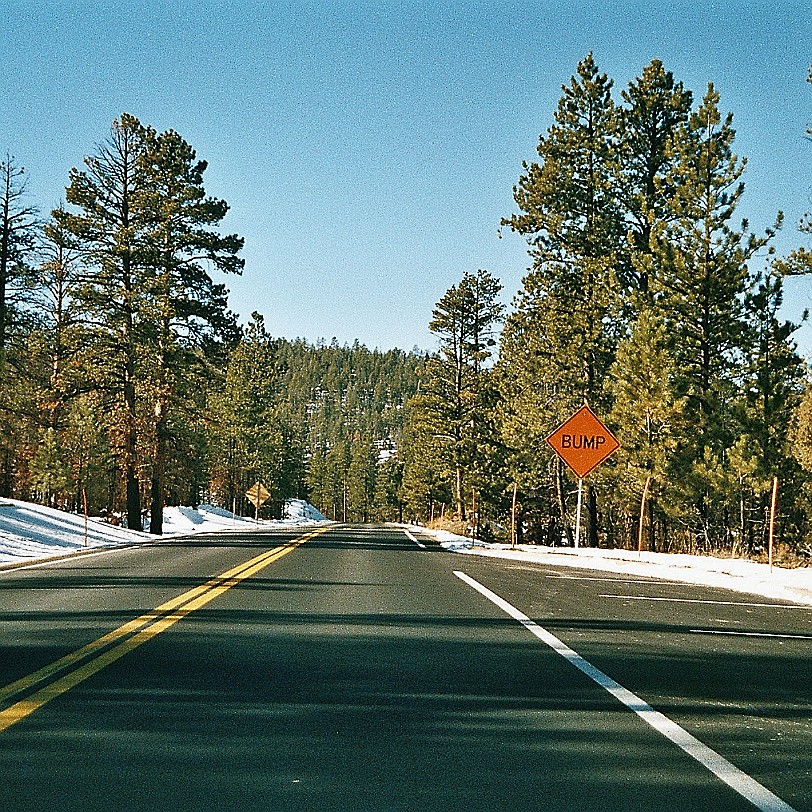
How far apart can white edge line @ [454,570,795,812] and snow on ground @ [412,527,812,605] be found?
803 centimetres

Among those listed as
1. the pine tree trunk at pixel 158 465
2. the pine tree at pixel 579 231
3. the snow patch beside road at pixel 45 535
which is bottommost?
the snow patch beside road at pixel 45 535

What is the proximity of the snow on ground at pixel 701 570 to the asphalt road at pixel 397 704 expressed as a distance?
313cm

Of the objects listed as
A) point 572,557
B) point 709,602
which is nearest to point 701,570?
point 709,602

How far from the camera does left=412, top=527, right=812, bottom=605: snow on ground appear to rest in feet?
60.4

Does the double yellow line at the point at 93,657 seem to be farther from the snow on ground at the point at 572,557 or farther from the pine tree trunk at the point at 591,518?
the pine tree trunk at the point at 591,518

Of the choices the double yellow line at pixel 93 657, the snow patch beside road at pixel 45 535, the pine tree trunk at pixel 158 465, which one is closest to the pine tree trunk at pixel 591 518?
the snow patch beside road at pixel 45 535

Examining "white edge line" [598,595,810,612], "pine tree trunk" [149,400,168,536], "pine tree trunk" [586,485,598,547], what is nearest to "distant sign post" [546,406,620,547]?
"white edge line" [598,595,810,612]

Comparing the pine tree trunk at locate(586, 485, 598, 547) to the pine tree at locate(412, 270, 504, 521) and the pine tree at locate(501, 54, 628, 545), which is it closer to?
the pine tree at locate(501, 54, 628, 545)

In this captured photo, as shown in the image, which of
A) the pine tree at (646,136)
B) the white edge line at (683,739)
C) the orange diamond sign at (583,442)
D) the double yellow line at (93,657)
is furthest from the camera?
the pine tree at (646,136)

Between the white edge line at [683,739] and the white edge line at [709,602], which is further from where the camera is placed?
the white edge line at [709,602]

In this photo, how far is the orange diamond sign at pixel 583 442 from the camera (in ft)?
97.3

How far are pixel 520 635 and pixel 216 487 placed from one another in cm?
10419

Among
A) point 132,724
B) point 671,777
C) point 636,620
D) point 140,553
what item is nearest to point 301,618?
point 636,620

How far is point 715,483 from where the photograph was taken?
3456 cm
